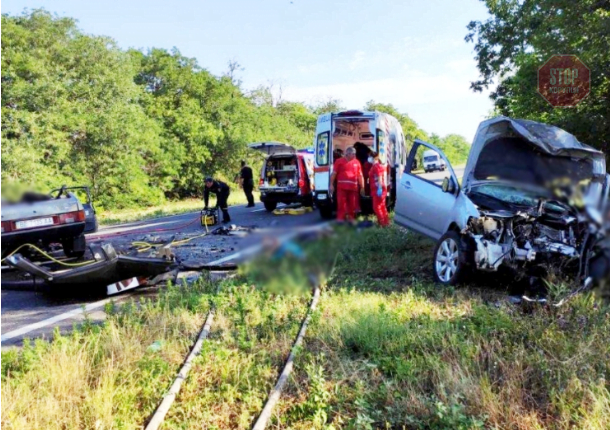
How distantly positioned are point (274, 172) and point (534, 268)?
41.1 feet

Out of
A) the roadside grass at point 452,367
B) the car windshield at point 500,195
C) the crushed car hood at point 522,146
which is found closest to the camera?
the roadside grass at point 452,367

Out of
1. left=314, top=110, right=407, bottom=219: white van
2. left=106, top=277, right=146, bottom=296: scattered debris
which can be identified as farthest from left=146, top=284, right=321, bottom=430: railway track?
left=314, top=110, right=407, bottom=219: white van

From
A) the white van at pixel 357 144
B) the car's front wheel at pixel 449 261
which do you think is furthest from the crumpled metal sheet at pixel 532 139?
the white van at pixel 357 144

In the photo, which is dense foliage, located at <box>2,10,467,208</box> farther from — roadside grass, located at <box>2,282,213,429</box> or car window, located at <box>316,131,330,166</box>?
car window, located at <box>316,131,330,166</box>

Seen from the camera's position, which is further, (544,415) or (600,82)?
(600,82)

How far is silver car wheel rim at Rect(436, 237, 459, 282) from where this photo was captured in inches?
223

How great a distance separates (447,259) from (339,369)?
2.63 meters

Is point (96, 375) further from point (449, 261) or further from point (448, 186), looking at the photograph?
point (448, 186)

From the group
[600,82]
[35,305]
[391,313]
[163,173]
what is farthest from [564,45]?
[163,173]

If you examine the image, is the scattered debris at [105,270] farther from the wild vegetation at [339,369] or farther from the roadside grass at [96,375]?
the roadside grass at [96,375]

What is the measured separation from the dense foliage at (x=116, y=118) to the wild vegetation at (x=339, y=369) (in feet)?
5.85

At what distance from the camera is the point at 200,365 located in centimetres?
377

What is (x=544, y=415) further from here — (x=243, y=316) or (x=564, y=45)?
(x=564, y=45)
